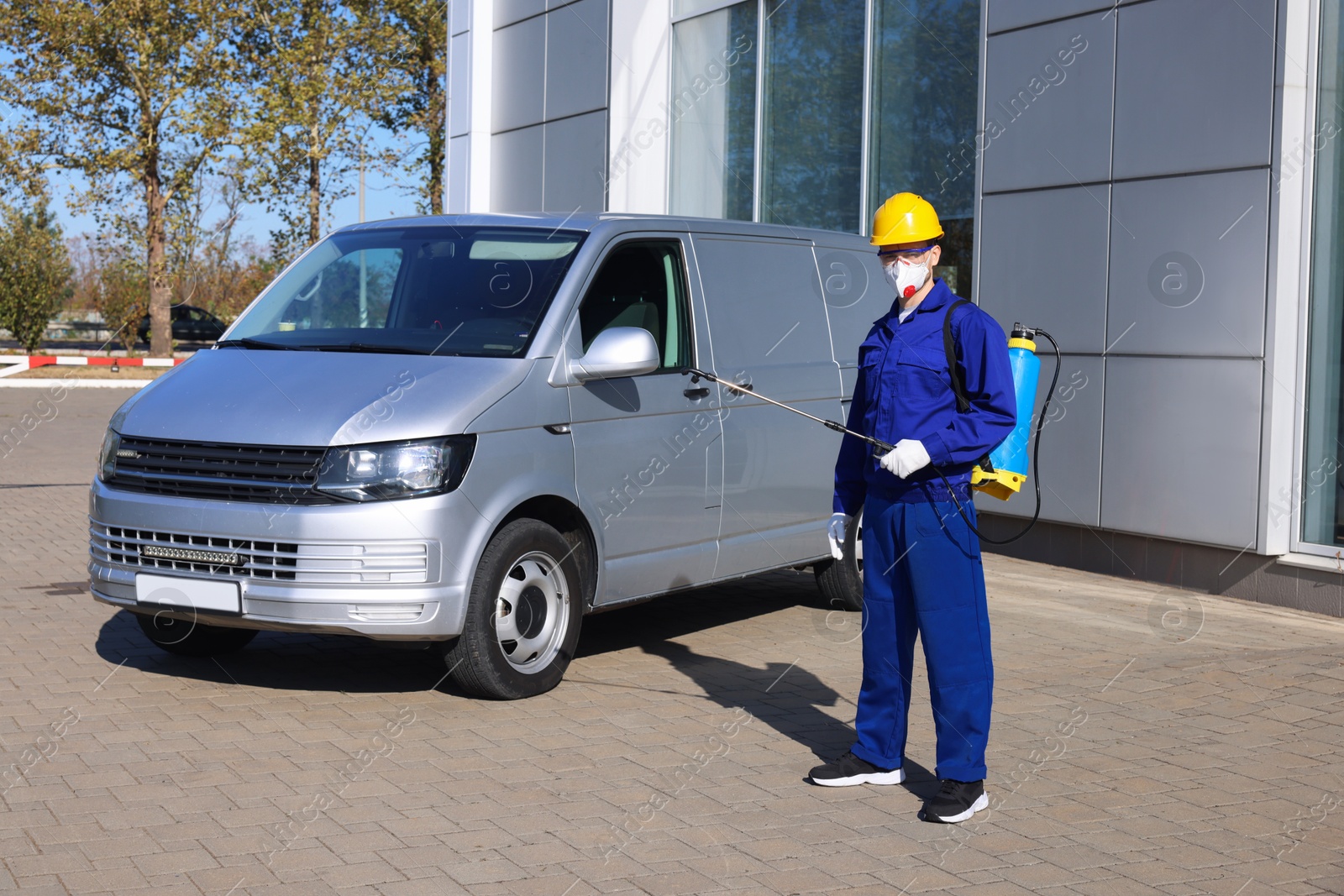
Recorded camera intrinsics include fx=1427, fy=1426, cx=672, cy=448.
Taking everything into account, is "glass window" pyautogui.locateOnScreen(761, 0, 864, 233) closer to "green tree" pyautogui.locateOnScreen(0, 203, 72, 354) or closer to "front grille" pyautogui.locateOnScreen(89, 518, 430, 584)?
"front grille" pyautogui.locateOnScreen(89, 518, 430, 584)

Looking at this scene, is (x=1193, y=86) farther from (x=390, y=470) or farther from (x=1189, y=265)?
(x=390, y=470)

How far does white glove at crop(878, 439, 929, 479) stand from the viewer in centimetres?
475

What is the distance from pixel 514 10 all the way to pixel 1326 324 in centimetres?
1222

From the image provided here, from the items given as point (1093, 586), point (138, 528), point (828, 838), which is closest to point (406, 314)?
point (138, 528)

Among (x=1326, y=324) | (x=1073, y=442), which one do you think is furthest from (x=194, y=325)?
(x=1326, y=324)

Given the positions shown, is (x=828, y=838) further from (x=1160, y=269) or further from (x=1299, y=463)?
(x=1160, y=269)

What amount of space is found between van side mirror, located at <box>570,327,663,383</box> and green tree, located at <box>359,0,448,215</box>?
35145 mm

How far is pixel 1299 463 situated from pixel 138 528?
22.3 ft

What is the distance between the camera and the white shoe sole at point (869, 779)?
514cm

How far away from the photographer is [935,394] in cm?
489

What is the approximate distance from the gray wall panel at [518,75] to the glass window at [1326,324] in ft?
35.4

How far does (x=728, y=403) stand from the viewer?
23.6ft

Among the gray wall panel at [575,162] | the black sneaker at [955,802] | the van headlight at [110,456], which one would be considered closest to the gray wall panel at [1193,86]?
the black sneaker at [955,802]

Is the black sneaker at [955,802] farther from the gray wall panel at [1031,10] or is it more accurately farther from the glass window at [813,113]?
the glass window at [813,113]
